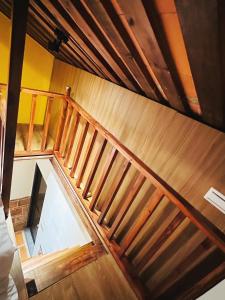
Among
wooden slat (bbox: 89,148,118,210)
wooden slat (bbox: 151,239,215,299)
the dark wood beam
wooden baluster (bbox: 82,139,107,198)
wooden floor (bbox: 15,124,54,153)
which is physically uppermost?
wooden floor (bbox: 15,124,54,153)

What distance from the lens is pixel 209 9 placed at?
57 centimetres

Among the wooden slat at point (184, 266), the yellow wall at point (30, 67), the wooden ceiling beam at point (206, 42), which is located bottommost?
the wooden slat at point (184, 266)

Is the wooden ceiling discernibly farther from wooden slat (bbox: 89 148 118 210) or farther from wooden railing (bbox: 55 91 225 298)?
wooden slat (bbox: 89 148 118 210)

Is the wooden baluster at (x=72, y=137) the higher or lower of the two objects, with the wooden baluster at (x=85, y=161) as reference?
higher

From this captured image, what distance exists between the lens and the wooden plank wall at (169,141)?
1.36 meters

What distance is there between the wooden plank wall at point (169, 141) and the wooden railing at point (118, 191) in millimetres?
109

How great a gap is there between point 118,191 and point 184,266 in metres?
0.95

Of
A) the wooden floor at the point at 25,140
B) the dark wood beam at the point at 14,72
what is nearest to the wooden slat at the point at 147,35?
the dark wood beam at the point at 14,72

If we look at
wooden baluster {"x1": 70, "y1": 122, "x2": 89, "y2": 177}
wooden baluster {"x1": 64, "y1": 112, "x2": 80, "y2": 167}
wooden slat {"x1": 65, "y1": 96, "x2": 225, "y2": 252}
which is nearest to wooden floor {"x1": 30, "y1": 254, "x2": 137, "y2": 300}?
wooden slat {"x1": 65, "y1": 96, "x2": 225, "y2": 252}

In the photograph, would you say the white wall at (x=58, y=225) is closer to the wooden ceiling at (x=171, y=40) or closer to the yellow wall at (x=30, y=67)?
the yellow wall at (x=30, y=67)

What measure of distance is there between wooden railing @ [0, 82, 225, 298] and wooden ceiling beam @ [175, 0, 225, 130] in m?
0.82

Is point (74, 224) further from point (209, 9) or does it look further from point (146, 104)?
point (209, 9)

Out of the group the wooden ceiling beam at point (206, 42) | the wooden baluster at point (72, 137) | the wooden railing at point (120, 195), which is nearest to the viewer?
the wooden ceiling beam at point (206, 42)

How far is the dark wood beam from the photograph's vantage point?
1.11 meters
